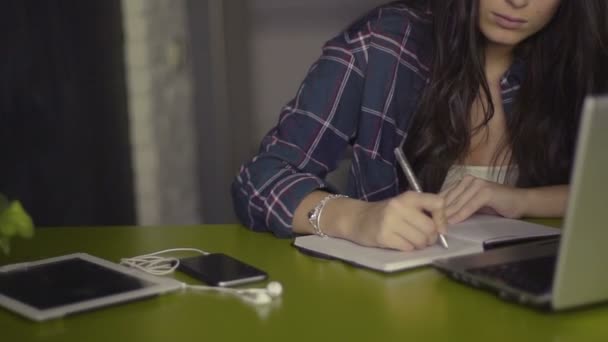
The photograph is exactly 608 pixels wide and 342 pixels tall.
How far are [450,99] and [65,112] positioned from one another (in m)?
1.44

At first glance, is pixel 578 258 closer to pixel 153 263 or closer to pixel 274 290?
pixel 274 290

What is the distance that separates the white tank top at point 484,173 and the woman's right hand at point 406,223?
1.65 ft

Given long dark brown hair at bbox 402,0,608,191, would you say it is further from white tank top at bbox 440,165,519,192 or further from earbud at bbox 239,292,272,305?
earbud at bbox 239,292,272,305

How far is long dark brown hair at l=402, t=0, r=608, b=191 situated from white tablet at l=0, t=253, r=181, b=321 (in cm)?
78

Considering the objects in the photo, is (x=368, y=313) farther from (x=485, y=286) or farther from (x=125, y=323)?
(x=125, y=323)

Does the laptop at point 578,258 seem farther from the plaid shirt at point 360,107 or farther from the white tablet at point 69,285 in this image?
the plaid shirt at point 360,107

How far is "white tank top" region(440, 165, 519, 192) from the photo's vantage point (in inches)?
74.4

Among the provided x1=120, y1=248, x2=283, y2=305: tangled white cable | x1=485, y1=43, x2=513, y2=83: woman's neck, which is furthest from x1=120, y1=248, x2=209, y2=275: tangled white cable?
x1=485, y1=43, x2=513, y2=83: woman's neck

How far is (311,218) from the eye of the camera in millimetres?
1525

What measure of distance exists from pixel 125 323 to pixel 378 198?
944 millimetres

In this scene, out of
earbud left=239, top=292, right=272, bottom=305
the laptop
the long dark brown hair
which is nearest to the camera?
the laptop

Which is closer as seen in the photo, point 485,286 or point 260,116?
point 485,286

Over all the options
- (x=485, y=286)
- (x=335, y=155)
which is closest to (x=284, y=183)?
(x=335, y=155)

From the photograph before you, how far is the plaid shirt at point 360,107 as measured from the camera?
5.73ft
